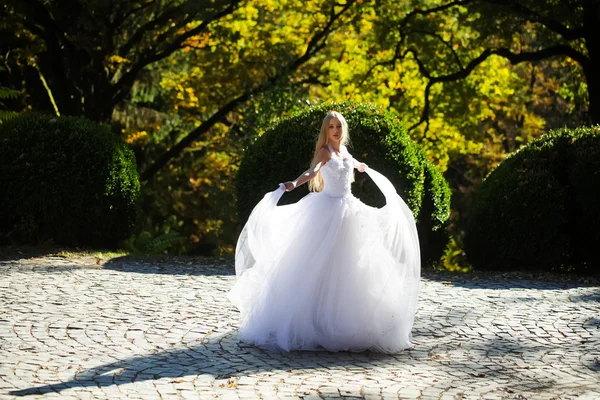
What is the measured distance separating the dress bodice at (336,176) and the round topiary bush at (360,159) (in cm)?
465

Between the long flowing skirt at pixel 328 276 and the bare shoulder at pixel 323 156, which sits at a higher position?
the bare shoulder at pixel 323 156

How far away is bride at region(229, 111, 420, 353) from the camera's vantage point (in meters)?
7.43

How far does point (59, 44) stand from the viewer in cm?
2095

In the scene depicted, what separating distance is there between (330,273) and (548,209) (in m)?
5.92

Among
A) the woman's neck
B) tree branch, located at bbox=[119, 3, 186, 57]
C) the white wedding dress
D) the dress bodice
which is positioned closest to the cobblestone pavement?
the white wedding dress

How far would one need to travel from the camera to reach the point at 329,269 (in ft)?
24.8

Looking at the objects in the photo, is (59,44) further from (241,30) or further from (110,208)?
(110,208)

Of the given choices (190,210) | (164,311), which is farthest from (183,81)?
(164,311)

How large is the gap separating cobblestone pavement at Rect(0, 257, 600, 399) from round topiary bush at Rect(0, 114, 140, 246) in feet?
8.64

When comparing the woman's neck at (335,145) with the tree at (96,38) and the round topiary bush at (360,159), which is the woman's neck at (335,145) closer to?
the round topiary bush at (360,159)

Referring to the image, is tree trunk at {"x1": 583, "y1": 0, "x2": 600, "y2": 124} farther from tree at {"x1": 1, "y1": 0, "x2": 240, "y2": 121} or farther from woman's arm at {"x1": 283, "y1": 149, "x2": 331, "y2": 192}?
woman's arm at {"x1": 283, "y1": 149, "x2": 331, "y2": 192}

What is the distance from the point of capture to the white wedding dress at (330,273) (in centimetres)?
743

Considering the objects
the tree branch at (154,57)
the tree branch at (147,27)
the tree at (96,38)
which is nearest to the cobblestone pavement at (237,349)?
the tree at (96,38)

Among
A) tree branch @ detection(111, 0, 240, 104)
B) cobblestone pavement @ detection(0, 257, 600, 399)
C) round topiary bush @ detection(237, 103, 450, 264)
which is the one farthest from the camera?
tree branch @ detection(111, 0, 240, 104)
